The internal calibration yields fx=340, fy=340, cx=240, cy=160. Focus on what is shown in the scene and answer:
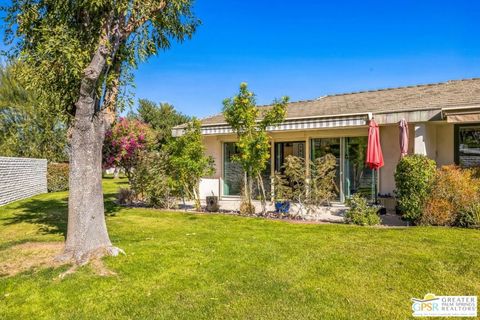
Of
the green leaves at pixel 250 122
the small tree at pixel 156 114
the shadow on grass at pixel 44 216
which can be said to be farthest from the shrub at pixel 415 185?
the small tree at pixel 156 114

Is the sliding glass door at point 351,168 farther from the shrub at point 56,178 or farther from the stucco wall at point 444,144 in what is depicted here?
the shrub at point 56,178

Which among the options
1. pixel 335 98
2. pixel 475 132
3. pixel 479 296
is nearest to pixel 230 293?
pixel 479 296

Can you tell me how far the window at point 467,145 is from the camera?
55.3 feet

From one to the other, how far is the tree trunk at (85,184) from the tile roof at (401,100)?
1187 cm

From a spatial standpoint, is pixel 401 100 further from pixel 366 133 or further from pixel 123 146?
pixel 123 146

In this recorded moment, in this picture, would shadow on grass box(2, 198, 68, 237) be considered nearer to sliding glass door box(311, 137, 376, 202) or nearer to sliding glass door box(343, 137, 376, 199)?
sliding glass door box(311, 137, 376, 202)

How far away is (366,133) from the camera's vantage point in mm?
19188

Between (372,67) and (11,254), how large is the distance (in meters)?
27.0

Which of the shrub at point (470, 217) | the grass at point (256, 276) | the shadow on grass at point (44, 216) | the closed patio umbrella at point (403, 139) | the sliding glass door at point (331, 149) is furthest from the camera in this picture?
the sliding glass door at point (331, 149)

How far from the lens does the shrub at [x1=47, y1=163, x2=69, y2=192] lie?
3248cm

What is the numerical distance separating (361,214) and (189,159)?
875 cm

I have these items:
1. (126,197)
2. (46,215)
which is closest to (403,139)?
(126,197)

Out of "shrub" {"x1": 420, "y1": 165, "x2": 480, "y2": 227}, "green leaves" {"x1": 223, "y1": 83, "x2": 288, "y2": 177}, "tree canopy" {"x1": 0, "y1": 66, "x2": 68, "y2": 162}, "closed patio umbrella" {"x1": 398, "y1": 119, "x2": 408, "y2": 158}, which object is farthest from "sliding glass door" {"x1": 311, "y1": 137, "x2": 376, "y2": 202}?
"tree canopy" {"x1": 0, "y1": 66, "x2": 68, "y2": 162}

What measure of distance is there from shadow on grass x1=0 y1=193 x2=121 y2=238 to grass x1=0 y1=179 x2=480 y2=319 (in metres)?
1.29
